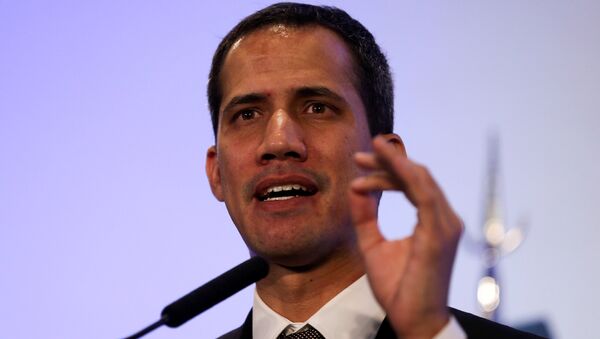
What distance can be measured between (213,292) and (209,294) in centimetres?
1

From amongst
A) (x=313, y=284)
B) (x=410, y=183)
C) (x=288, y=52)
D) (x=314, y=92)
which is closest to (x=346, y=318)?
(x=313, y=284)

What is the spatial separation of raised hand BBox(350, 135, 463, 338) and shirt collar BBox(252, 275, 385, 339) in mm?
606

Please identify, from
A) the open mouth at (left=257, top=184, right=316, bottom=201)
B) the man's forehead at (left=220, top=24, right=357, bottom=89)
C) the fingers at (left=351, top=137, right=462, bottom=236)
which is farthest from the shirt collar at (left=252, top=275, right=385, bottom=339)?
the fingers at (left=351, top=137, right=462, bottom=236)

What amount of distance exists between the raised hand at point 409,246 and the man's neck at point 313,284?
66cm

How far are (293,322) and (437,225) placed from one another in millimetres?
827

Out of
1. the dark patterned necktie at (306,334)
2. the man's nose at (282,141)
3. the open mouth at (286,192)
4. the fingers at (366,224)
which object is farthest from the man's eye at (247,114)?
the fingers at (366,224)

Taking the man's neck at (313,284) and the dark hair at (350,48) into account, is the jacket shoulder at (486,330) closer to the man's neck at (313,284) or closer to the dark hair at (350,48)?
the man's neck at (313,284)

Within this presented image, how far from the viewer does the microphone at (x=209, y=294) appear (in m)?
2.06

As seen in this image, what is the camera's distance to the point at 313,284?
2477 mm

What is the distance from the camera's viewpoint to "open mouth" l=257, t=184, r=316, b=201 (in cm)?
240

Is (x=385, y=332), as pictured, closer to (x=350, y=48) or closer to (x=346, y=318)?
(x=346, y=318)

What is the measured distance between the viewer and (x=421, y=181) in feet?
5.59

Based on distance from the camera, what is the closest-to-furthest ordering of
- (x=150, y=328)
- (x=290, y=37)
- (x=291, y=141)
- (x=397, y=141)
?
(x=150, y=328) → (x=291, y=141) → (x=290, y=37) → (x=397, y=141)

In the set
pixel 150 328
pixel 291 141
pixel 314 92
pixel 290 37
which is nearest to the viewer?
pixel 150 328
